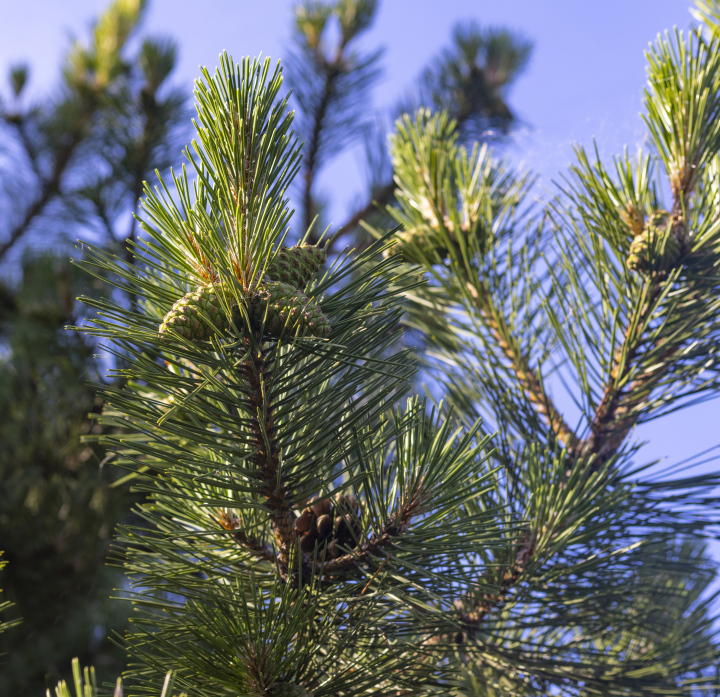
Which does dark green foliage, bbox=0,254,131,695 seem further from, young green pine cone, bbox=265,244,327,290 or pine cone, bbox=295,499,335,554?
young green pine cone, bbox=265,244,327,290

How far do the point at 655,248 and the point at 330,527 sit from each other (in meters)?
0.47

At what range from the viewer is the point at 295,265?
498 millimetres

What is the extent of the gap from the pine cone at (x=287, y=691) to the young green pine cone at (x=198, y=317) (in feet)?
0.93

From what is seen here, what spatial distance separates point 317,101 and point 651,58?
133 centimetres

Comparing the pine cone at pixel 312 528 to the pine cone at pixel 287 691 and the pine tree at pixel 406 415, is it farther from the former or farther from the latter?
the pine cone at pixel 287 691

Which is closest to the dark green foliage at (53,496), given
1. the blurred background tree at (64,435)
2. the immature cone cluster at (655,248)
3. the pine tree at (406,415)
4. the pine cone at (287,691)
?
the blurred background tree at (64,435)

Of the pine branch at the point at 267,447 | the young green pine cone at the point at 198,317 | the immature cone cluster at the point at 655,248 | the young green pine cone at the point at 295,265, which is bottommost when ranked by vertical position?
the pine branch at the point at 267,447

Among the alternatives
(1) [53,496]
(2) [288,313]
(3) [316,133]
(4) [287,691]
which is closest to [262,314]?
(2) [288,313]

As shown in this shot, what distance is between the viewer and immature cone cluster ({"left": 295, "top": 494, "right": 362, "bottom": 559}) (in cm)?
58

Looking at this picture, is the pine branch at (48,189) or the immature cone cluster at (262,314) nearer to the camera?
the immature cone cluster at (262,314)

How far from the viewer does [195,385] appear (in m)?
0.49

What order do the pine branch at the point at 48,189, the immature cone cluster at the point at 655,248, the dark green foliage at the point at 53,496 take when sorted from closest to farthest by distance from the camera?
the immature cone cluster at the point at 655,248 → the dark green foliage at the point at 53,496 → the pine branch at the point at 48,189

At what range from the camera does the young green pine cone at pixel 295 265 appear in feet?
1.62

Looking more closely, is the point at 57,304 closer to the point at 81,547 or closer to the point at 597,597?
the point at 81,547
